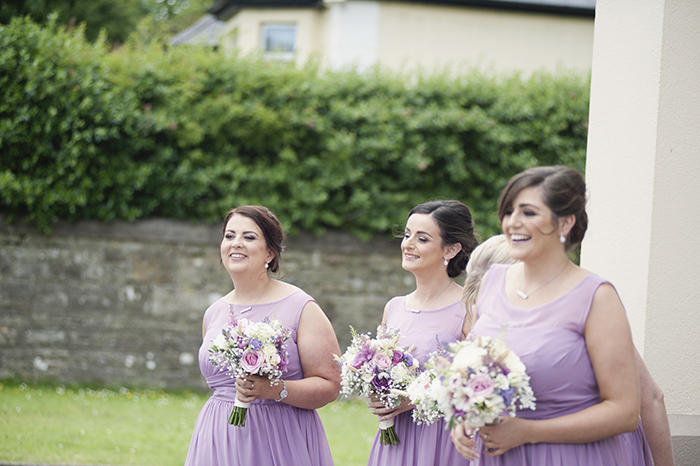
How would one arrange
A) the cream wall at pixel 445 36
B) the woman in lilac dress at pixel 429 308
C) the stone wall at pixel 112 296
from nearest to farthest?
the woman in lilac dress at pixel 429 308 < the stone wall at pixel 112 296 < the cream wall at pixel 445 36

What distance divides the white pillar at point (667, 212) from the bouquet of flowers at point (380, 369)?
4.90 ft

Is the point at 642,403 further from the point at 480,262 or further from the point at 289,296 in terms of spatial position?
the point at 289,296

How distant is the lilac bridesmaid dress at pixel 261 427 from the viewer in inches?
147

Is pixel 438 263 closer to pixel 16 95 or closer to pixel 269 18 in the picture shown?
pixel 16 95

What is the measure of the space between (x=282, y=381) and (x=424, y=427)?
33.4 inches

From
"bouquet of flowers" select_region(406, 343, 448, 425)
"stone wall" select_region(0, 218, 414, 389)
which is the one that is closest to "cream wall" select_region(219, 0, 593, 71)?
"stone wall" select_region(0, 218, 414, 389)

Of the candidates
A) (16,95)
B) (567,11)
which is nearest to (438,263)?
(16,95)

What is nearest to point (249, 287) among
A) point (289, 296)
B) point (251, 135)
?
point (289, 296)

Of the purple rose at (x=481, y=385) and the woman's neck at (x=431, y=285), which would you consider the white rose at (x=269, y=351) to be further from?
the purple rose at (x=481, y=385)

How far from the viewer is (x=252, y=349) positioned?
3.37 m

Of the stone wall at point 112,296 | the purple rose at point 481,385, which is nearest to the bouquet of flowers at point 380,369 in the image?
the purple rose at point 481,385

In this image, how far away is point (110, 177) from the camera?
9672 millimetres

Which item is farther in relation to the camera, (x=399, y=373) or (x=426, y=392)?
(x=399, y=373)

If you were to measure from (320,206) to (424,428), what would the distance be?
22.4 feet
